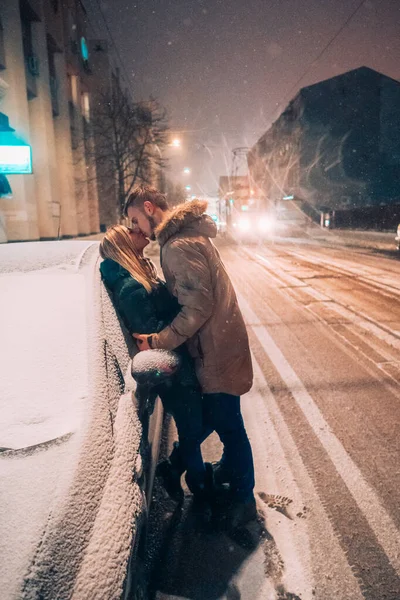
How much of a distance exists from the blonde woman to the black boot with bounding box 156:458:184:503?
18cm

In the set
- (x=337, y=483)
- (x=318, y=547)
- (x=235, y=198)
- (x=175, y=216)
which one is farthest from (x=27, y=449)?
(x=235, y=198)

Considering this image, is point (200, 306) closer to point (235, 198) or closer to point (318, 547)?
point (318, 547)

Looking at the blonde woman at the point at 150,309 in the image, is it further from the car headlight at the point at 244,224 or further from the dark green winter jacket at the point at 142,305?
the car headlight at the point at 244,224

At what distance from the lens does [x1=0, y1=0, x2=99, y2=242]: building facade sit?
1705 cm

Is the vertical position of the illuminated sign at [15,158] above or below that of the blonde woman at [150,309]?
above

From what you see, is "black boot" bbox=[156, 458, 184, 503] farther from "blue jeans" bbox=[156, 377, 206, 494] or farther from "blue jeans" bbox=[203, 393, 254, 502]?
"blue jeans" bbox=[203, 393, 254, 502]

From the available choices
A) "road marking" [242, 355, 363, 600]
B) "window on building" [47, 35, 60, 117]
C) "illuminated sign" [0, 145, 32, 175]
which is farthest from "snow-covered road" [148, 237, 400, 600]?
"window on building" [47, 35, 60, 117]

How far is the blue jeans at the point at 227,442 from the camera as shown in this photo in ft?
7.57

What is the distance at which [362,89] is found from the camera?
4266cm

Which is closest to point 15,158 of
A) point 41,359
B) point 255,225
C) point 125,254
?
point 125,254

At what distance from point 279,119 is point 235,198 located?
2985 cm

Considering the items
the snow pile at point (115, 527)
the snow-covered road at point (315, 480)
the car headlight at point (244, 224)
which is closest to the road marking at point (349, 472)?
the snow-covered road at point (315, 480)

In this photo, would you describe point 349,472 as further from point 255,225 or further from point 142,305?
point 255,225

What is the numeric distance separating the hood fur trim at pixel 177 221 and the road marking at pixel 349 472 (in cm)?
202
